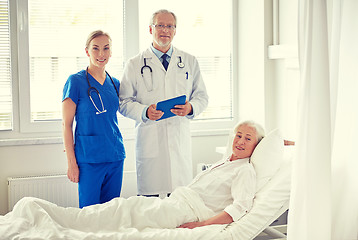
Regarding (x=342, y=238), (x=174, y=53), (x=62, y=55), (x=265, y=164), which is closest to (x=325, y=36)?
(x=342, y=238)

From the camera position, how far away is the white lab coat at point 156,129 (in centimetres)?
300

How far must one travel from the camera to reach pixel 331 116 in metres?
1.92

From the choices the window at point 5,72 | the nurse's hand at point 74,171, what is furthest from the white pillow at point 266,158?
the window at point 5,72

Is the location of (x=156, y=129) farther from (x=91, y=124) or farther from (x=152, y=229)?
(x=152, y=229)

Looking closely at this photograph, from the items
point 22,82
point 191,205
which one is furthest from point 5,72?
point 191,205

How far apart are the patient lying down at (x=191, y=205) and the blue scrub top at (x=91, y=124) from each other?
0.50 metres


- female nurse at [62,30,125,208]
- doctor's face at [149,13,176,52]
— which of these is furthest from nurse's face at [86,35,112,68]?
doctor's face at [149,13,176,52]

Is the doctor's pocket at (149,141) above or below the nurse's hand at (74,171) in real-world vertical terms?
above

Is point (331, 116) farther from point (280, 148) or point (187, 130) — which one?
point (187, 130)

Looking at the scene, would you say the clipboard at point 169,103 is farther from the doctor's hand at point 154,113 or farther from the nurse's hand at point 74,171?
the nurse's hand at point 74,171

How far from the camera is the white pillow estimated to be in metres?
2.54

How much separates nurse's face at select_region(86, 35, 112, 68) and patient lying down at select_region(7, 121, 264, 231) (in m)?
0.89

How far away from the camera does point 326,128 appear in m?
1.77

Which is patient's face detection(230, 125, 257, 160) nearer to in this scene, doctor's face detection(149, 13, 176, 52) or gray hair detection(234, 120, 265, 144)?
gray hair detection(234, 120, 265, 144)
